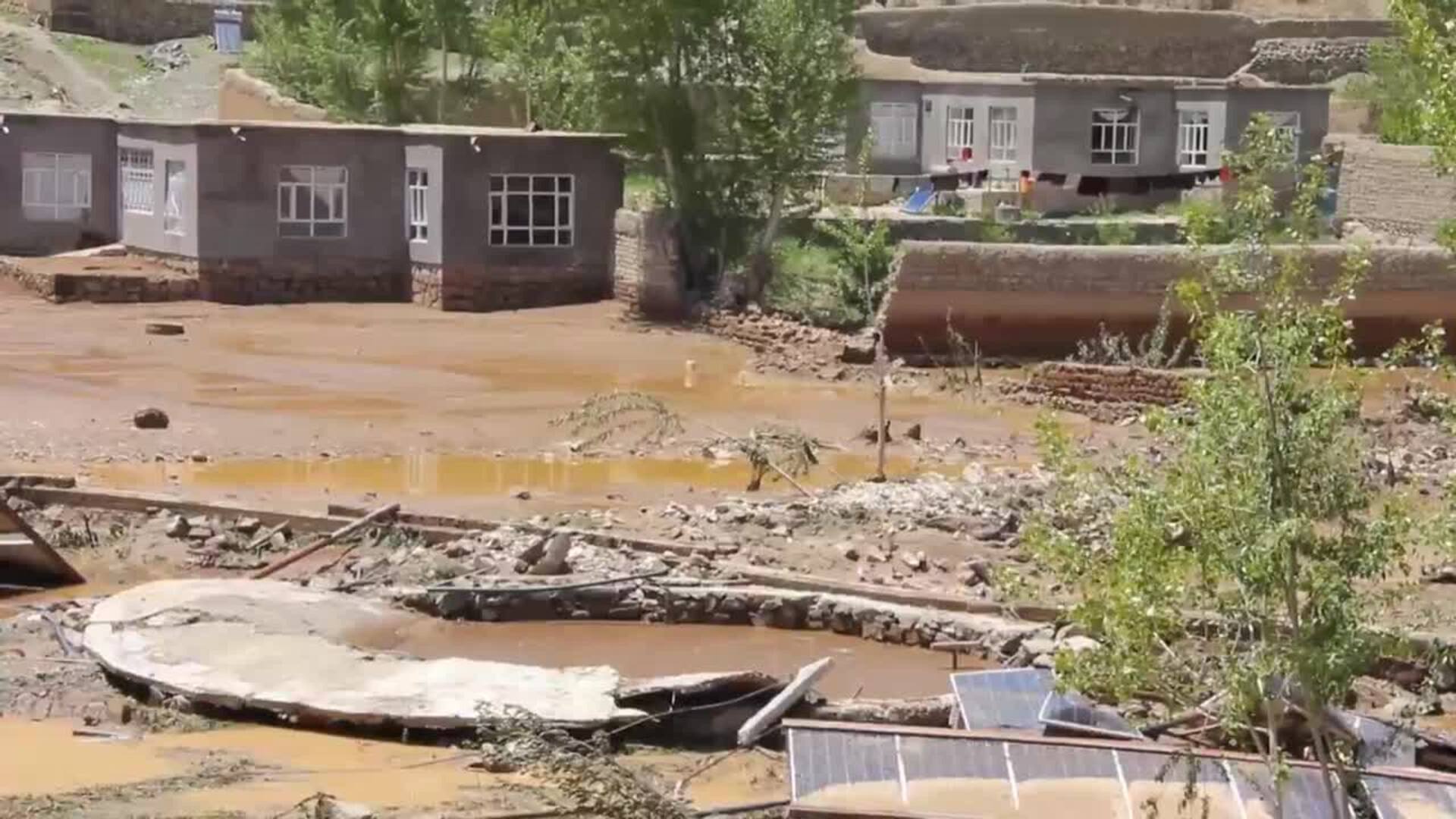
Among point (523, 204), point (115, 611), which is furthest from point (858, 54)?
point (115, 611)

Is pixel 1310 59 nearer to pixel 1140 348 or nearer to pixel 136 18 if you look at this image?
pixel 136 18

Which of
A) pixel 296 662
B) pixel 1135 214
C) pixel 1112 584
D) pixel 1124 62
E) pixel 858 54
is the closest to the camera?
pixel 1112 584

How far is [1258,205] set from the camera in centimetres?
837

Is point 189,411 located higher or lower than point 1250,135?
lower

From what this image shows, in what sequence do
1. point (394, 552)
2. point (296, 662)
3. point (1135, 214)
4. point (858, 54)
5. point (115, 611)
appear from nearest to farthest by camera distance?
1. point (296, 662)
2. point (115, 611)
3. point (394, 552)
4. point (1135, 214)
5. point (858, 54)

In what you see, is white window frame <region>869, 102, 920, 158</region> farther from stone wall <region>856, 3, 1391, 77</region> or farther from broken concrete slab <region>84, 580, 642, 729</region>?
broken concrete slab <region>84, 580, 642, 729</region>

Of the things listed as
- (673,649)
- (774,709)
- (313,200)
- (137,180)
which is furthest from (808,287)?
(774,709)

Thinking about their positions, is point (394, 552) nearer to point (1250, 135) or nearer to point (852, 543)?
point (852, 543)

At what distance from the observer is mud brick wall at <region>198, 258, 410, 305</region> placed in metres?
31.1

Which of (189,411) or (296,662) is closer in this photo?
(296,662)

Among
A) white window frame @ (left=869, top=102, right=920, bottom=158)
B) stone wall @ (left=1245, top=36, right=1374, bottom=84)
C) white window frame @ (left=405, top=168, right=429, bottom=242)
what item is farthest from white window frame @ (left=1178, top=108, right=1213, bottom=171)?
white window frame @ (left=405, top=168, right=429, bottom=242)

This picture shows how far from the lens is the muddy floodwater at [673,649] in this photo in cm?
1381

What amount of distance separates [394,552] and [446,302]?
1512 centimetres

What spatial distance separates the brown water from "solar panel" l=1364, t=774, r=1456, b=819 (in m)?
9.62
